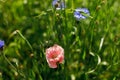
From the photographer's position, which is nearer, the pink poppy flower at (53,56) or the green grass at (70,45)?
the pink poppy flower at (53,56)

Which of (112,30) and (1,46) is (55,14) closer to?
(1,46)

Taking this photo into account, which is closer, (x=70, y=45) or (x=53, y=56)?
(x=53, y=56)

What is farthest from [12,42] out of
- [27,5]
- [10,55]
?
[27,5]

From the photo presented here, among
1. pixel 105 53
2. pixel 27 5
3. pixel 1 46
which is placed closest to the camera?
pixel 1 46

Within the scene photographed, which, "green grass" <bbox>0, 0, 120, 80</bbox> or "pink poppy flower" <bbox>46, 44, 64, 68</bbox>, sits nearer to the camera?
"pink poppy flower" <bbox>46, 44, 64, 68</bbox>
